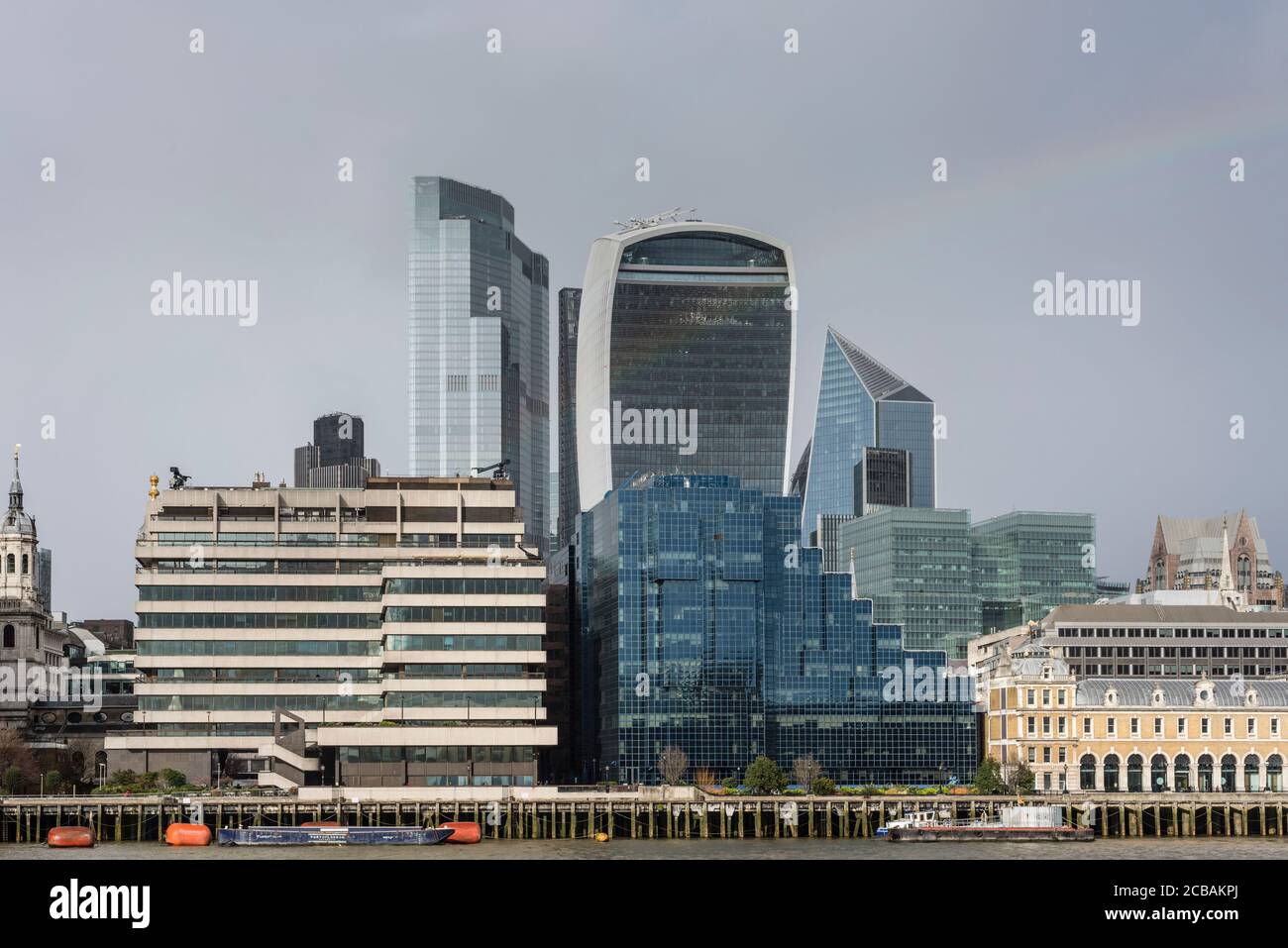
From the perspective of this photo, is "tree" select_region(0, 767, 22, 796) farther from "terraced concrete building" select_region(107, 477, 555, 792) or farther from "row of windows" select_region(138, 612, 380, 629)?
"row of windows" select_region(138, 612, 380, 629)

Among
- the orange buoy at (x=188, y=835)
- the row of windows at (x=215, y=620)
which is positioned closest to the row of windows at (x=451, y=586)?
the row of windows at (x=215, y=620)

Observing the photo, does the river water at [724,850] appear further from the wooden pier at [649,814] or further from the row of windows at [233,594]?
the row of windows at [233,594]

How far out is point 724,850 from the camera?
455 feet

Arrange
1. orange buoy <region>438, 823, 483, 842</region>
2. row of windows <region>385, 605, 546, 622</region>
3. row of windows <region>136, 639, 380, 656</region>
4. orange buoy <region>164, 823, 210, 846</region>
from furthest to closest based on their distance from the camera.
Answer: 1. row of windows <region>136, 639, 380, 656</region>
2. row of windows <region>385, 605, 546, 622</region>
3. orange buoy <region>438, 823, 483, 842</region>
4. orange buoy <region>164, 823, 210, 846</region>

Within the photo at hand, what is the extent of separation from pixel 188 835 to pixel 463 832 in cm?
2183

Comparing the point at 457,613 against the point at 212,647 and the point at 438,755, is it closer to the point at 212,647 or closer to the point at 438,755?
the point at 438,755

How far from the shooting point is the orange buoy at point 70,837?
485 ft

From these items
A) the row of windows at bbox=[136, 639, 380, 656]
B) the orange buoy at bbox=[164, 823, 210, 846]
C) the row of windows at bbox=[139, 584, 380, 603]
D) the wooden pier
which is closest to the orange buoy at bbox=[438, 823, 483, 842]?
the wooden pier

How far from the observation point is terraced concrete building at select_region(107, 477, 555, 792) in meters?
178

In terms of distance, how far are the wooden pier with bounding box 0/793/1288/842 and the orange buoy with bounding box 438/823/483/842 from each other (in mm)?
5893

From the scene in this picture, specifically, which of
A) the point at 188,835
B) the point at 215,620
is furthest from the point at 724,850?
the point at 215,620
